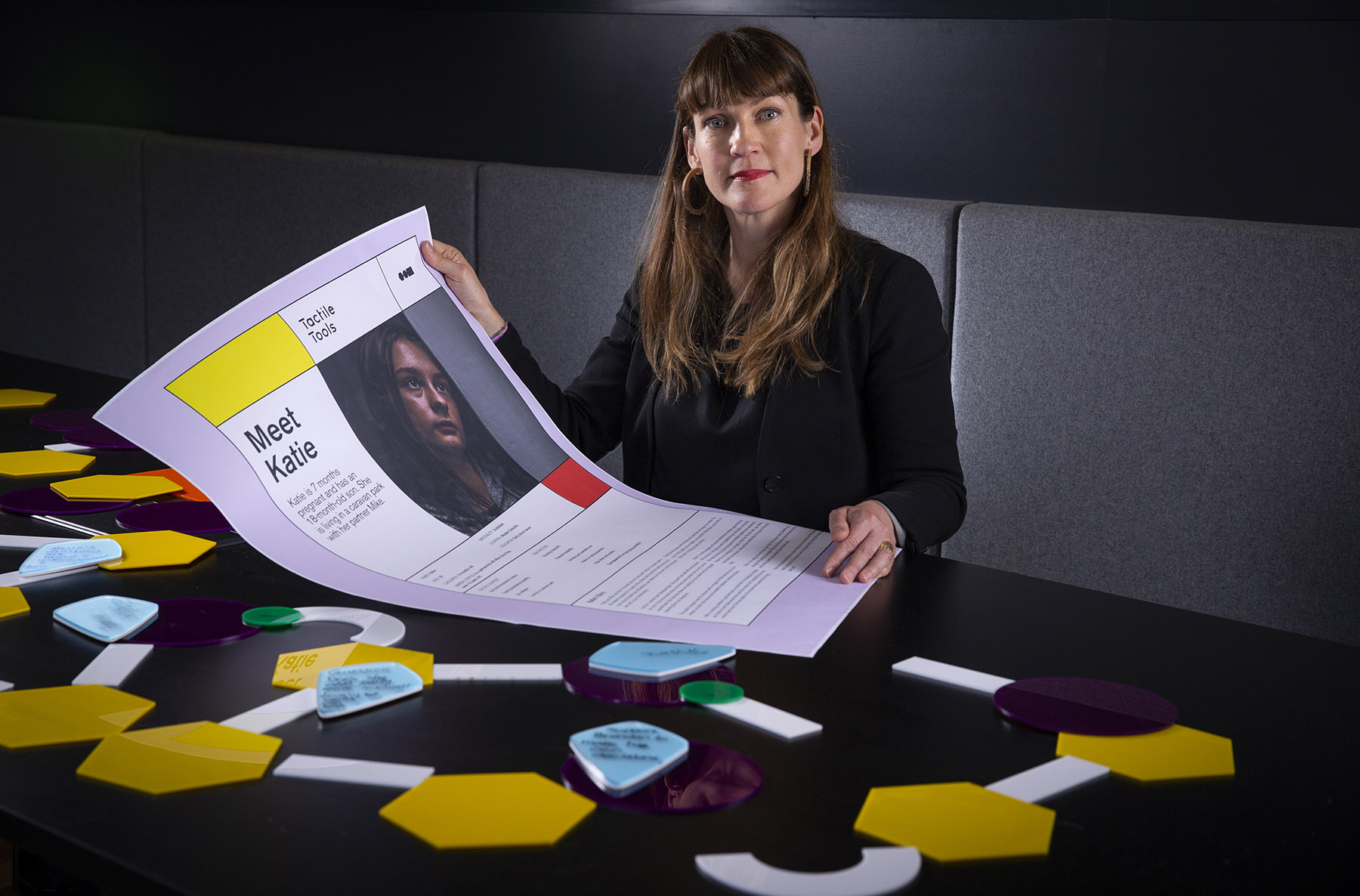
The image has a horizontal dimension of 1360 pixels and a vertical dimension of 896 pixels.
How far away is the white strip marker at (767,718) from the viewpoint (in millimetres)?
644

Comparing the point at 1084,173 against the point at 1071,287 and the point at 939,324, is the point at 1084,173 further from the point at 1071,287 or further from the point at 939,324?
the point at 939,324

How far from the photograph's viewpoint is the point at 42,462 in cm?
117

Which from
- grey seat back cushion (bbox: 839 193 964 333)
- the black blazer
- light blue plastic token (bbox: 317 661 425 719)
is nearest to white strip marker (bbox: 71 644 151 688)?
light blue plastic token (bbox: 317 661 425 719)

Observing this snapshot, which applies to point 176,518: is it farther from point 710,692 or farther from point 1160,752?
point 1160,752

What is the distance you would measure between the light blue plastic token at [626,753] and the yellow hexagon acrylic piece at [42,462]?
75cm

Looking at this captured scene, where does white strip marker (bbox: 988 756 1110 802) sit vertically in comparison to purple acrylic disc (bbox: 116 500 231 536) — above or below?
below

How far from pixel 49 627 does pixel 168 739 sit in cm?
21

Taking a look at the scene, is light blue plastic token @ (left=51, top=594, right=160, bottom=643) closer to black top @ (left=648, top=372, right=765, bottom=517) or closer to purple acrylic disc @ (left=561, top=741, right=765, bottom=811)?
purple acrylic disc @ (left=561, top=741, right=765, bottom=811)

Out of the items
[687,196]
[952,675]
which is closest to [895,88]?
[687,196]

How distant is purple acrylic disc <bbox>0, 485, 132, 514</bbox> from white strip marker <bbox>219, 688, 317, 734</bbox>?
46 cm

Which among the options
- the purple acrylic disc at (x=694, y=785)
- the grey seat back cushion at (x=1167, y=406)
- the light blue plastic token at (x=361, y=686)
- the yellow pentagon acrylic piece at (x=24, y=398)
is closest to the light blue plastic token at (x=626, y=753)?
the purple acrylic disc at (x=694, y=785)

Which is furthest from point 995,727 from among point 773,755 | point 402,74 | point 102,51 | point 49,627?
point 102,51

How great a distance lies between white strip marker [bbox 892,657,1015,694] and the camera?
2.33 feet

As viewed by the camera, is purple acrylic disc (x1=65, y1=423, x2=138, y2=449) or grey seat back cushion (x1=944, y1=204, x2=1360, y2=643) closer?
purple acrylic disc (x1=65, y1=423, x2=138, y2=449)
